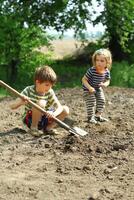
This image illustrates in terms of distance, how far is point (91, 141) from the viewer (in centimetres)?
701

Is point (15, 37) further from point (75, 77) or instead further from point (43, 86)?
point (43, 86)

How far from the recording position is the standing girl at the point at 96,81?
8.35 meters

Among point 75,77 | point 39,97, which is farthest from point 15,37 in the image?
point 39,97

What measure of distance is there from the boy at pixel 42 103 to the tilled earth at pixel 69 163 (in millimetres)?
188

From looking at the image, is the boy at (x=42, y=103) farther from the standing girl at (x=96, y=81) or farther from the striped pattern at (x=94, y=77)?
the striped pattern at (x=94, y=77)

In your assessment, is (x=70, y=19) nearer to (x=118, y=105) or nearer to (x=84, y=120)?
(x=118, y=105)

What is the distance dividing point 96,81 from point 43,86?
145cm

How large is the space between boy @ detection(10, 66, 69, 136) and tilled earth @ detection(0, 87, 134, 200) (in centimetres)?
19

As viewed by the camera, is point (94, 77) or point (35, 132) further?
point (94, 77)

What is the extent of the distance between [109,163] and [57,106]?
1.74 metres

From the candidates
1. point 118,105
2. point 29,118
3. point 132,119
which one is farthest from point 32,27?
point 29,118

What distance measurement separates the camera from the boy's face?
288 inches

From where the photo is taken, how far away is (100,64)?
8.42 meters

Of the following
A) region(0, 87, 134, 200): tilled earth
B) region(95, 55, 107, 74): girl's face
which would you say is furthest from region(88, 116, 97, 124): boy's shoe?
region(95, 55, 107, 74): girl's face
